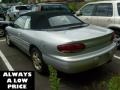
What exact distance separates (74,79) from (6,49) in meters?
4.06

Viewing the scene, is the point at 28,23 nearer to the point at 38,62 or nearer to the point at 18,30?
the point at 18,30

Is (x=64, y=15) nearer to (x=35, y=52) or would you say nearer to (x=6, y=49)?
(x=35, y=52)

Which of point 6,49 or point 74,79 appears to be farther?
point 6,49

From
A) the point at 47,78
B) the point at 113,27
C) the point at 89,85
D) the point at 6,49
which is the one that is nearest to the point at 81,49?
the point at 89,85

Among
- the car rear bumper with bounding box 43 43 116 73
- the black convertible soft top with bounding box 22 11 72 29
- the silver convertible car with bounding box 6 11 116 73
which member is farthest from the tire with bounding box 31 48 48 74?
the black convertible soft top with bounding box 22 11 72 29

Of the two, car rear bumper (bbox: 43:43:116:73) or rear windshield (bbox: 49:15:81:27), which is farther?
rear windshield (bbox: 49:15:81:27)

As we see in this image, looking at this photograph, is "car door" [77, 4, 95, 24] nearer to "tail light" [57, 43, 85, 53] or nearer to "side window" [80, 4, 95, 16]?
"side window" [80, 4, 95, 16]

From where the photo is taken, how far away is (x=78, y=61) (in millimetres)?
4809

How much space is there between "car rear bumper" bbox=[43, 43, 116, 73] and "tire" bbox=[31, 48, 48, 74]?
0.37 metres

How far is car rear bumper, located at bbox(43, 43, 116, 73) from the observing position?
15.7 feet

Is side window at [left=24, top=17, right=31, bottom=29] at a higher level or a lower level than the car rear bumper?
higher

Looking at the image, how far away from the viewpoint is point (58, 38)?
506 centimetres

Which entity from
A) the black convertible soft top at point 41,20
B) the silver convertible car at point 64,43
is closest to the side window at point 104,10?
the silver convertible car at point 64,43

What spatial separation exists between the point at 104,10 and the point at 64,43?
375 cm
